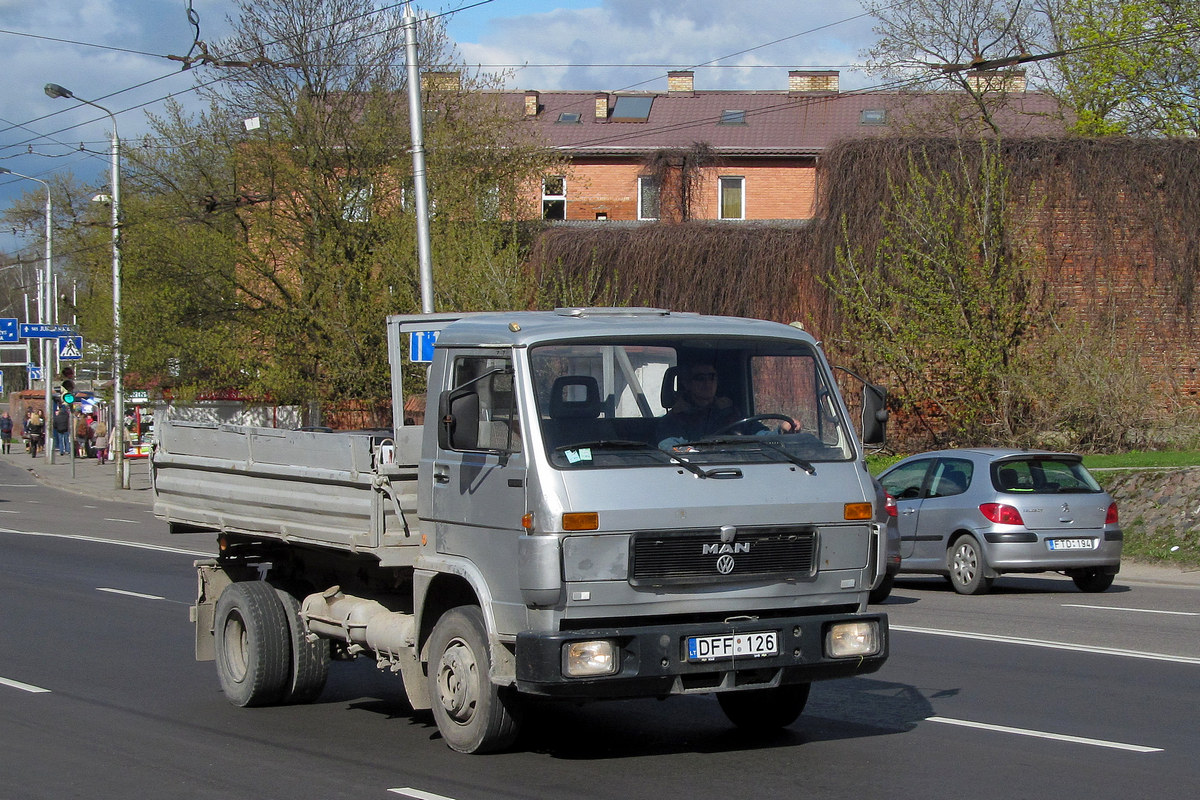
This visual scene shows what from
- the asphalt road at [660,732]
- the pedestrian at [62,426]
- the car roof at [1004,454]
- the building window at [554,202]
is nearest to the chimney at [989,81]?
the building window at [554,202]

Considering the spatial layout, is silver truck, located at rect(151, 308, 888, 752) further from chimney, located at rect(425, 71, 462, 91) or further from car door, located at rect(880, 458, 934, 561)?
chimney, located at rect(425, 71, 462, 91)

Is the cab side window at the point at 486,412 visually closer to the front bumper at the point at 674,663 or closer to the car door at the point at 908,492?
the front bumper at the point at 674,663

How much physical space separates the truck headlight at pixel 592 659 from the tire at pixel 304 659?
296cm

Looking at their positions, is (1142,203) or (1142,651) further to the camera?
(1142,203)

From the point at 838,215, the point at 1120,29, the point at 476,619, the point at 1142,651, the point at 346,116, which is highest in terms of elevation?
the point at 1120,29

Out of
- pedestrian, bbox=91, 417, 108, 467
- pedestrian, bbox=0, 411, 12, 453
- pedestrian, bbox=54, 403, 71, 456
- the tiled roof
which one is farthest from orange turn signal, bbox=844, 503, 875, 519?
pedestrian, bbox=0, 411, 12, 453

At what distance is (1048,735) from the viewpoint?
7676mm

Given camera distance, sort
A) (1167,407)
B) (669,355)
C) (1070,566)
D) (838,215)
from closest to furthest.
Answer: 1. (669,355)
2. (1070,566)
3. (1167,407)
4. (838,215)

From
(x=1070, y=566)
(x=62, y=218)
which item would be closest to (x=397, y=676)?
(x=1070, y=566)

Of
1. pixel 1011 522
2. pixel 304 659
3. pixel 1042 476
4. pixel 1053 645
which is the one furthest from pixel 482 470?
pixel 1042 476

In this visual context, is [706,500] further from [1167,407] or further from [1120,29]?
[1120,29]

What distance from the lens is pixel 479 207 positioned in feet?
103

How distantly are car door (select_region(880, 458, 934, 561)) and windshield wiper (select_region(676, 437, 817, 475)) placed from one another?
30.7ft

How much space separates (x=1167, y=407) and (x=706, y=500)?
2344cm
